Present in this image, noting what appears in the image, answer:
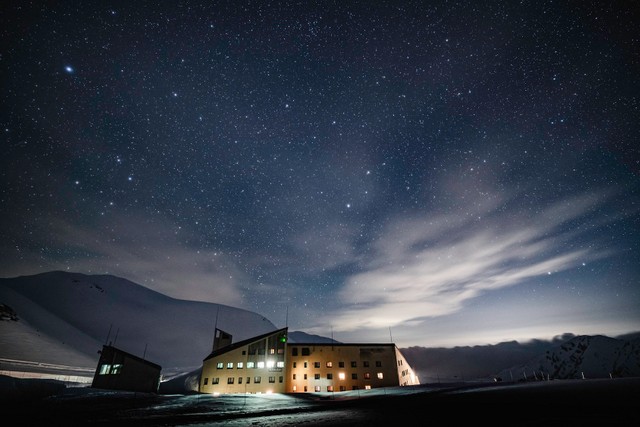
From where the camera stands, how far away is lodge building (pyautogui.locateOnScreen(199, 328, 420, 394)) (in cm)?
5431

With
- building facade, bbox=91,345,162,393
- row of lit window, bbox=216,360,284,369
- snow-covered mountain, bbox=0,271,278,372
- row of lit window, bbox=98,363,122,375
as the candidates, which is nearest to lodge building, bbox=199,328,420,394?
row of lit window, bbox=216,360,284,369

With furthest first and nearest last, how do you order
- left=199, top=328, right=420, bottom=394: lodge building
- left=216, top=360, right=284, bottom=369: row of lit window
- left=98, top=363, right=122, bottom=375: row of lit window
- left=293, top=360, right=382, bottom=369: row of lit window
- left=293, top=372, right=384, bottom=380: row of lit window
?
left=293, top=360, right=382, bottom=369: row of lit window → left=293, top=372, right=384, bottom=380: row of lit window → left=216, top=360, right=284, bottom=369: row of lit window → left=199, top=328, right=420, bottom=394: lodge building → left=98, top=363, right=122, bottom=375: row of lit window

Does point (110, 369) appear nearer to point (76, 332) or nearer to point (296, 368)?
point (296, 368)

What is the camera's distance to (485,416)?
1235 cm

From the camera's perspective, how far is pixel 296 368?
57.6 m

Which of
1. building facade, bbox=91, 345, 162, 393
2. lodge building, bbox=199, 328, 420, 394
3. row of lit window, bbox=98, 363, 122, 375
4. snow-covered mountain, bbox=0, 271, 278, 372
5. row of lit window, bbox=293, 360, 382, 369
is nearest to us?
building facade, bbox=91, 345, 162, 393

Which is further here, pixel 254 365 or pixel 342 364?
pixel 342 364

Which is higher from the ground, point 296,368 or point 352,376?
point 296,368

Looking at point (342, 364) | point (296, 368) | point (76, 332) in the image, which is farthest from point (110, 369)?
point (76, 332)

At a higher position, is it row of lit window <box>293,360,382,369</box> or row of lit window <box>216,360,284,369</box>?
row of lit window <box>216,360,284,369</box>

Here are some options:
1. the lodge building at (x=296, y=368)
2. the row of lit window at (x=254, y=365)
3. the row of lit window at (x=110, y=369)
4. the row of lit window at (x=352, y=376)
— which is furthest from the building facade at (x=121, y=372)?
the row of lit window at (x=352, y=376)

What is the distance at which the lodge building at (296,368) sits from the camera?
54.3 metres

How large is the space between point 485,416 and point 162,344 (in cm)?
21695

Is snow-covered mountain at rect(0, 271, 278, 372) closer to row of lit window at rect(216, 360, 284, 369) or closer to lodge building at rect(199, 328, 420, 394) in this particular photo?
row of lit window at rect(216, 360, 284, 369)
